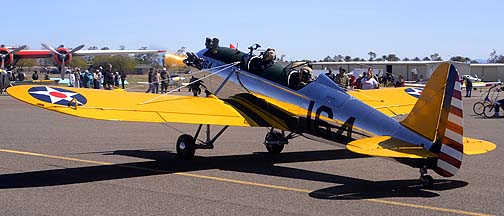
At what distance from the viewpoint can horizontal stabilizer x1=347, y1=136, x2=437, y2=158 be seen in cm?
757

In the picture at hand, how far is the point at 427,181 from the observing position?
8148 mm

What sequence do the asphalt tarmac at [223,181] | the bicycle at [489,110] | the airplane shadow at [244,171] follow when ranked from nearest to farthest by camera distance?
the asphalt tarmac at [223,181] → the airplane shadow at [244,171] → the bicycle at [489,110]

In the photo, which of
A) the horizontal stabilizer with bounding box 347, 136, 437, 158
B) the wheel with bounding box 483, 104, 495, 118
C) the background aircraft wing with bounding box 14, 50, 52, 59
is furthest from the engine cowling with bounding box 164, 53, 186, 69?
the background aircraft wing with bounding box 14, 50, 52, 59

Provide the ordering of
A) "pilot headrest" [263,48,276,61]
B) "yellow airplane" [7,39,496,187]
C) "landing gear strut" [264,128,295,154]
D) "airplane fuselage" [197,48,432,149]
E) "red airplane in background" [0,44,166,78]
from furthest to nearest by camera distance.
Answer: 1. "red airplane in background" [0,44,166,78]
2. "landing gear strut" [264,128,295,154]
3. "pilot headrest" [263,48,276,61]
4. "airplane fuselage" [197,48,432,149]
5. "yellow airplane" [7,39,496,187]

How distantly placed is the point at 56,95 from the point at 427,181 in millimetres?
5597

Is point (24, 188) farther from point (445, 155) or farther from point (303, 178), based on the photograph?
point (445, 155)

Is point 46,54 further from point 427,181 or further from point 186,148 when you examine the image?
point 427,181

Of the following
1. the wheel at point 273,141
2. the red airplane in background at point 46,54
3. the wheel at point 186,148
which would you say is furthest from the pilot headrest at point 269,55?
the red airplane in background at point 46,54

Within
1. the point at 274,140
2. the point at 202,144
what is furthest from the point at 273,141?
the point at 202,144

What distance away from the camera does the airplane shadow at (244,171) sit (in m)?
8.23

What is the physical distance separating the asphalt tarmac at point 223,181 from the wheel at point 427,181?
0.34ft

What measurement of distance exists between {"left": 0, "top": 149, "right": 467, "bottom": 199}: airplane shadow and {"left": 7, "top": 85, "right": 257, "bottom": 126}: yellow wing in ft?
2.72

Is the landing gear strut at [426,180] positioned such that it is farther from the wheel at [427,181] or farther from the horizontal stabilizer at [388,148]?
the horizontal stabilizer at [388,148]

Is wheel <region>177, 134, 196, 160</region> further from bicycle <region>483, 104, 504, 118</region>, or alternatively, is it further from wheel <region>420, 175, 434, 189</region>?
bicycle <region>483, 104, 504, 118</region>
